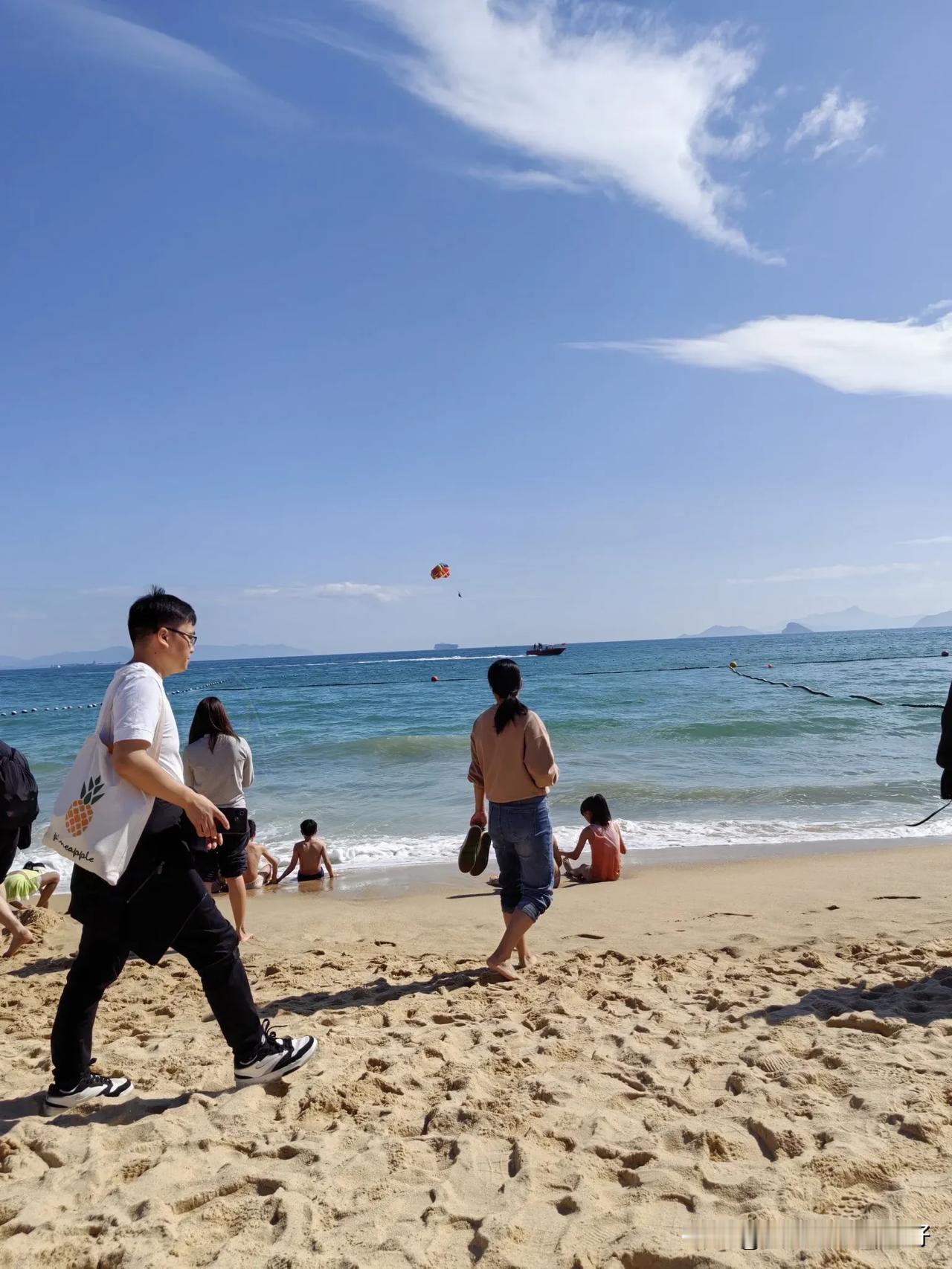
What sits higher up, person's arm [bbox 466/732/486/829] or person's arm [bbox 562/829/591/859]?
person's arm [bbox 466/732/486/829]

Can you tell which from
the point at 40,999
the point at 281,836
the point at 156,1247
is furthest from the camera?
the point at 281,836

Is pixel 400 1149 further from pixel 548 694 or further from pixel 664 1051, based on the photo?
pixel 548 694

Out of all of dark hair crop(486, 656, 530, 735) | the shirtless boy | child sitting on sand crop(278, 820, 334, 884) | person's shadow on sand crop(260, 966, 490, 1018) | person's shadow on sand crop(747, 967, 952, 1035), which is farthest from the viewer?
child sitting on sand crop(278, 820, 334, 884)

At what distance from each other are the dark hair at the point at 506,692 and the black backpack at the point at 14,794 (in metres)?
2.47

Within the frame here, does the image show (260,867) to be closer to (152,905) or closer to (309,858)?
(309,858)

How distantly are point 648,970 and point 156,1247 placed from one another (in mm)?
3086

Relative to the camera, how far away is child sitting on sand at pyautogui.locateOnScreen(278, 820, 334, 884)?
27.8 feet

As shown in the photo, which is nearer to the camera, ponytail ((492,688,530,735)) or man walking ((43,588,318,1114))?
man walking ((43,588,318,1114))

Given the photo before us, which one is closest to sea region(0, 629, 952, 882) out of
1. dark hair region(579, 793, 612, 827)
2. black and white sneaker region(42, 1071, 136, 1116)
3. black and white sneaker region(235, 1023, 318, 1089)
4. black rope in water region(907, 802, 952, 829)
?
black rope in water region(907, 802, 952, 829)

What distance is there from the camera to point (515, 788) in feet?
14.6

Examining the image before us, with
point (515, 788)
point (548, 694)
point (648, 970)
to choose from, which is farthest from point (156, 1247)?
point (548, 694)

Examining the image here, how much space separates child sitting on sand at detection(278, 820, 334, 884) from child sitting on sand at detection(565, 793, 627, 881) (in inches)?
98.2

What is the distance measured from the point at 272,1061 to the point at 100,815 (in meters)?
1.14

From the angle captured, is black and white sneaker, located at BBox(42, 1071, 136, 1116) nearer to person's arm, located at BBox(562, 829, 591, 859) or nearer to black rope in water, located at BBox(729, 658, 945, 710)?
person's arm, located at BBox(562, 829, 591, 859)
